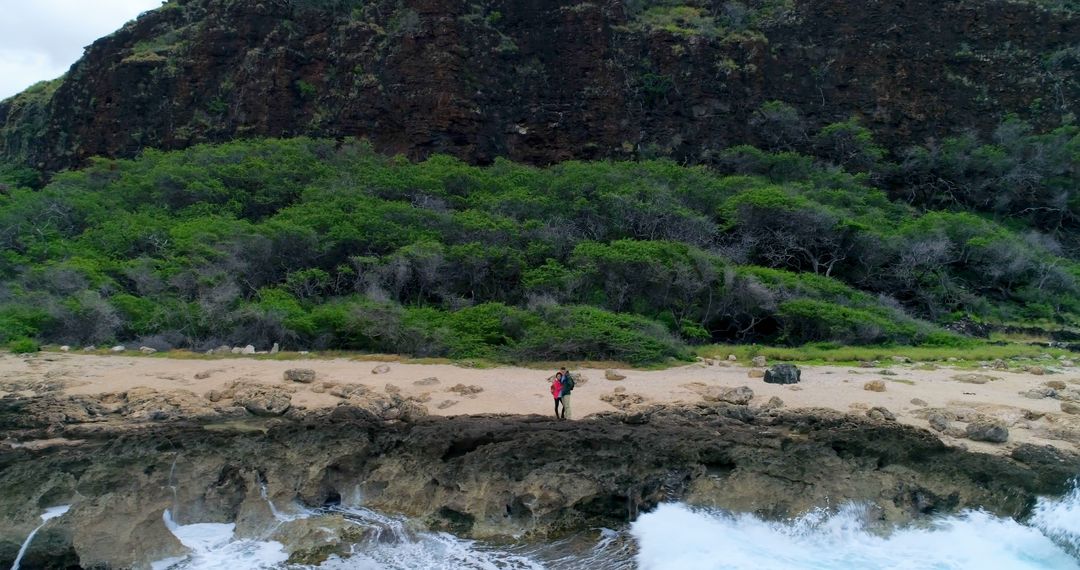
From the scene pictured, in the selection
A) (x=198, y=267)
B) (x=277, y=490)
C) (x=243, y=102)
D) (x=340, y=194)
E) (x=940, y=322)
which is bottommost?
(x=940, y=322)

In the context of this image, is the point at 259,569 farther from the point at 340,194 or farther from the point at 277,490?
the point at 340,194

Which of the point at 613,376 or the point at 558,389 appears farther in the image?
the point at 613,376

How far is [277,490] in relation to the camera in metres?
9.10

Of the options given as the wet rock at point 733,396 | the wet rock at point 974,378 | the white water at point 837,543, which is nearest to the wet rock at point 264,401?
the white water at point 837,543

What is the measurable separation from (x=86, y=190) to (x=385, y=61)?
1407cm

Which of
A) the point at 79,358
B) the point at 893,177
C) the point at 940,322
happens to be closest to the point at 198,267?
the point at 79,358

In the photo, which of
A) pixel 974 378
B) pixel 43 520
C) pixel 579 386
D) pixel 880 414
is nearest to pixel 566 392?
pixel 579 386

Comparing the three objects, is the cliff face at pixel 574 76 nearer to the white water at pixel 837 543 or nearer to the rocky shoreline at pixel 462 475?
the rocky shoreline at pixel 462 475

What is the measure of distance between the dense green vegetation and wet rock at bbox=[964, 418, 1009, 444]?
653 cm

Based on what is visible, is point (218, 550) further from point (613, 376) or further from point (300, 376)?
point (613, 376)

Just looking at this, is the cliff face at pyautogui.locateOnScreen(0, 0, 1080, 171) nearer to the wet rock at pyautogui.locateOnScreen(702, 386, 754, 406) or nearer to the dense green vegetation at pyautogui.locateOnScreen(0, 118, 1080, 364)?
the dense green vegetation at pyautogui.locateOnScreen(0, 118, 1080, 364)

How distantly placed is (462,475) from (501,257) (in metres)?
12.5

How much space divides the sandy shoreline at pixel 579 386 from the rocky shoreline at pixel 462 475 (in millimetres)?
1056

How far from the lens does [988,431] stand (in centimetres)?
974
